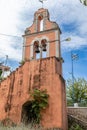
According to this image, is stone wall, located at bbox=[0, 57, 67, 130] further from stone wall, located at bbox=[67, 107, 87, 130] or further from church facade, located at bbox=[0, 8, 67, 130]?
stone wall, located at bbox=[67, 107, 87, 130]

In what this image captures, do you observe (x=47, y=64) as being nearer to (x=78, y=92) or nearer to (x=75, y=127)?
(x=75, y=127)

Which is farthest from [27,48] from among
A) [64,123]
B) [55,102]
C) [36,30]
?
[64,123]

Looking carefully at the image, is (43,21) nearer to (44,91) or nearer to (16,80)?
(16,80)

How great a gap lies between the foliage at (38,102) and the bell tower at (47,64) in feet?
1.08

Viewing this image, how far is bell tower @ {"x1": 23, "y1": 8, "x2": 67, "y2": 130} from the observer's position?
43.9ft

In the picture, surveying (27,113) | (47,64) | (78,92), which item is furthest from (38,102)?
(78,92)

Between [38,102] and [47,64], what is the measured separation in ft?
9.33

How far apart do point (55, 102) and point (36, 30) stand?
23.5 feet

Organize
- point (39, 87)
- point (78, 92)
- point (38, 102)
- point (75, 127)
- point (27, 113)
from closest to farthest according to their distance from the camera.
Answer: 1. point (38, 102)
2. point (75, 127)
3. point (39, 87)
4. point (27, 113)
5. point (78, 92)

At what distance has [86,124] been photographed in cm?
1446

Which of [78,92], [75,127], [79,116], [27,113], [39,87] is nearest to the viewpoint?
[75,127]

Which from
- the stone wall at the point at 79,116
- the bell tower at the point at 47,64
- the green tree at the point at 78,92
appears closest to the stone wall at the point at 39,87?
the bell tower at the point at 47,64

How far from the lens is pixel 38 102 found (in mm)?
13945

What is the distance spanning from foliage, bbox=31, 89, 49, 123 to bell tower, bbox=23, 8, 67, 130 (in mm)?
330
